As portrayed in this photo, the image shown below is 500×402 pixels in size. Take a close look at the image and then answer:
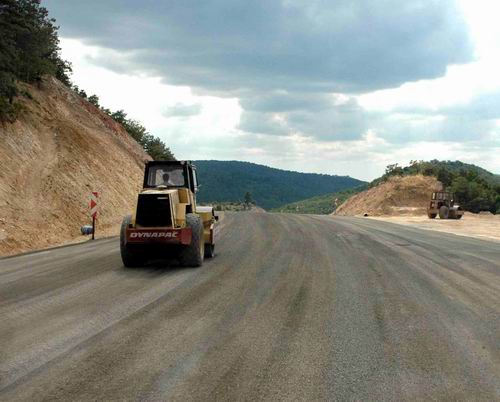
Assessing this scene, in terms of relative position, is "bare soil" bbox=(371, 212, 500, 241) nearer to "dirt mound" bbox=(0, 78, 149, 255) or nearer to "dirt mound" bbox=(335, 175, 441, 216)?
"dirt mound" bbox=(335, 175, 441, 216)

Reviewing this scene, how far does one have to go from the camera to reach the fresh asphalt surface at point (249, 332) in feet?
17.2

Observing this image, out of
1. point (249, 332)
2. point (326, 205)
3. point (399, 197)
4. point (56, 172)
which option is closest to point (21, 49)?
point (56, 172)

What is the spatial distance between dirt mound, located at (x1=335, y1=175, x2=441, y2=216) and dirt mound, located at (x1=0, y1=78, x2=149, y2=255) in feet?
87.4

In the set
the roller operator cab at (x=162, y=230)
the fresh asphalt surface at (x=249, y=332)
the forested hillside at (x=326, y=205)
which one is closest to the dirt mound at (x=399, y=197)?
the fresh asphalt surface at (x=249, y=332)

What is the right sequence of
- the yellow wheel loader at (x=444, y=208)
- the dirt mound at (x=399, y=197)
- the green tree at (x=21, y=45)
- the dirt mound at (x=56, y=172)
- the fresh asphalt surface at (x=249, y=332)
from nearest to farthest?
the fresh asphalt surface at (x=249, y=332), the dirt mound at (x=56, y=172), the green tree at (x=21, y=45), the yellow wheel loader at (x=444, y=208), the dirt mound at (x=399, y=197)

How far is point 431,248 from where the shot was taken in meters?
18.6

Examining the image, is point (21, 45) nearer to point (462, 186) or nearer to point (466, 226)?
point (466, 226)

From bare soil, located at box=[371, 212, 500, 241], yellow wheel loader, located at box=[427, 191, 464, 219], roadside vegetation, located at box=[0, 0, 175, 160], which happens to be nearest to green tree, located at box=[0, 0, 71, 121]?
roadside vegetation, located at box=[0, 0, 175, 160]

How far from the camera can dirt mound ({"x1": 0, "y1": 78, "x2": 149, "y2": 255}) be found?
22.0 metres

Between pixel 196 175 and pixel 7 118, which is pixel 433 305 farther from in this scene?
pixel 7 118

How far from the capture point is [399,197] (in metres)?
56.5

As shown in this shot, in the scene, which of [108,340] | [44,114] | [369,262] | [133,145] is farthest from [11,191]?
[133,145]

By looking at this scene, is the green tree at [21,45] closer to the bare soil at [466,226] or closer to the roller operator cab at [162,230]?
the roller operator cab at [162,230]

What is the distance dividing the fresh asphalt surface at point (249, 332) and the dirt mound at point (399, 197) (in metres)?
39.9
